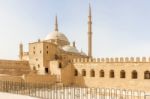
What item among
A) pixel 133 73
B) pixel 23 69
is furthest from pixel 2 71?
pixel 133 73

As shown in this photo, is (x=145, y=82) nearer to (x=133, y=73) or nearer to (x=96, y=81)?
(x=133, y=73)

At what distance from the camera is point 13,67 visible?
98.4 feet

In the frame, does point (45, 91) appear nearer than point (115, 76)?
Yes

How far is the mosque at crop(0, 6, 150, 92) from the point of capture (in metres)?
25.9

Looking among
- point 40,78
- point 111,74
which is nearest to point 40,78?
point 40,78

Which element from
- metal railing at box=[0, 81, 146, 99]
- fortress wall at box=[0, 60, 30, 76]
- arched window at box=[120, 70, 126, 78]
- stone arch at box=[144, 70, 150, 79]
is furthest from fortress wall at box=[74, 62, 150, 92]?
metal railing at box=[0, 81, 146, 99]

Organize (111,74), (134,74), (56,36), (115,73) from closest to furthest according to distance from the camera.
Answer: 1. (134,74)
2. (115,73)
3. (111,74)
4. (56,36)

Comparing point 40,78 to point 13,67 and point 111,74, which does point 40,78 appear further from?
point 111,74

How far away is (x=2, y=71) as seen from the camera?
2866cm

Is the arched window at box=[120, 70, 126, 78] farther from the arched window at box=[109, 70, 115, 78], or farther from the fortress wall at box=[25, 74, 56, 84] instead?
the fortress wall at box=[25, 74, 56, 84]

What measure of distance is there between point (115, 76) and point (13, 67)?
1252cm

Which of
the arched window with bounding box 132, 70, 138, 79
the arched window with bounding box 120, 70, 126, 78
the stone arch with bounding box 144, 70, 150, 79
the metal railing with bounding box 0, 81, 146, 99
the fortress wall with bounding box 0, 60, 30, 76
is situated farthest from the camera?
the fortress wall with bounding box 0, 60, 30, 76

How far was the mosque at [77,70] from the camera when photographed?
25891 millimetres

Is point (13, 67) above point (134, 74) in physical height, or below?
above
